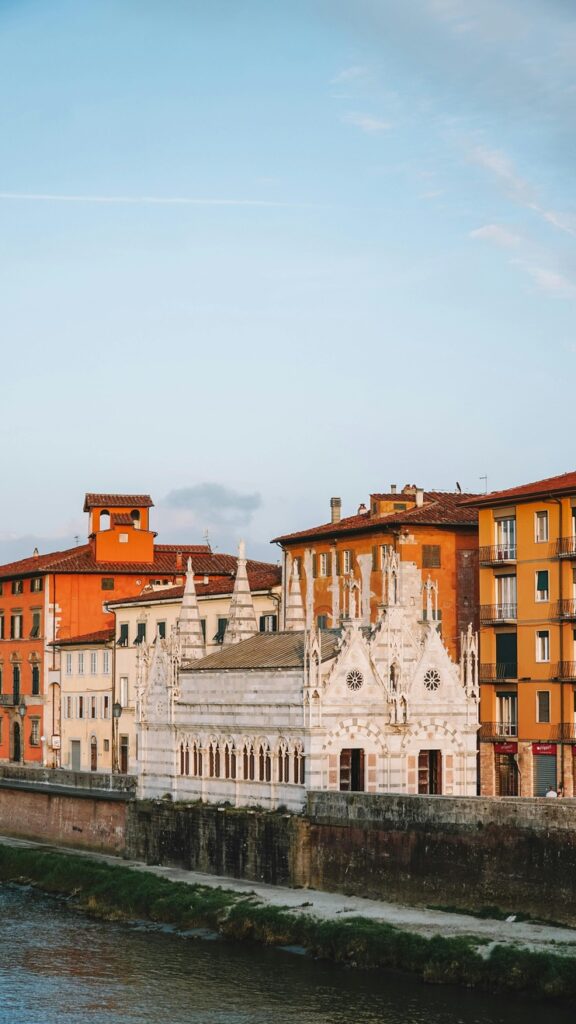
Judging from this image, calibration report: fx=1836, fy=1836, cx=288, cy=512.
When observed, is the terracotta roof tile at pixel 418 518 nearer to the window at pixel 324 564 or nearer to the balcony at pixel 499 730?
the window at pixel 324 564

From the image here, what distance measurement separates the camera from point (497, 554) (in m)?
74.6

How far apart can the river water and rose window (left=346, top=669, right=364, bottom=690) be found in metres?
10.0

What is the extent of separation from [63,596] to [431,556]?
2791 centimetres

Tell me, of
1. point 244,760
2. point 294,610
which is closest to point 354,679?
point 244,760

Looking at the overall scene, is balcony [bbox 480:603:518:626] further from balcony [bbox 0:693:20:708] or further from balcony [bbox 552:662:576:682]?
balcony [bbox 0:693:20:708]

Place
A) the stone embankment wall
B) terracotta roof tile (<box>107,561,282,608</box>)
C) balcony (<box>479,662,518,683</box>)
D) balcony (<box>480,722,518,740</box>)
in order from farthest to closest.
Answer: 1. terracotta roof tile (<box>107,561,282,608</box>)
2. balcony (<box>479,662,518,683</box>)
3. balcony (<box>480,722,518,740</box>)
4. the stone embankment wall

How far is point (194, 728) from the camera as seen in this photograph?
218 ft

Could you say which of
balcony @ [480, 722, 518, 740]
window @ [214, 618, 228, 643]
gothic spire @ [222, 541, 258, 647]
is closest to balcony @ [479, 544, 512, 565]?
balcony @ [480, 722, 518, 740]

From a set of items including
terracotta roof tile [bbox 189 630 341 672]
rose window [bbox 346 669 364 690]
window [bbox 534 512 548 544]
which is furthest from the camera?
window [bbox 534 512 548 544]

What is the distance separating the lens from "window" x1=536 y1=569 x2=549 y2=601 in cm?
7181

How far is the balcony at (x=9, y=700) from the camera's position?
103125 millimetres

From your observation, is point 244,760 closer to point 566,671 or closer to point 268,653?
point 268,653

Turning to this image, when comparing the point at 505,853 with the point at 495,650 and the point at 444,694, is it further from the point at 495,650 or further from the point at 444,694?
the point at 495,650

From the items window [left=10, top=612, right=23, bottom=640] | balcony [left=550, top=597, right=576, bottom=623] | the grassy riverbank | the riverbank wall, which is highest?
window [left=10, top=612, right=23, bottom=640]
